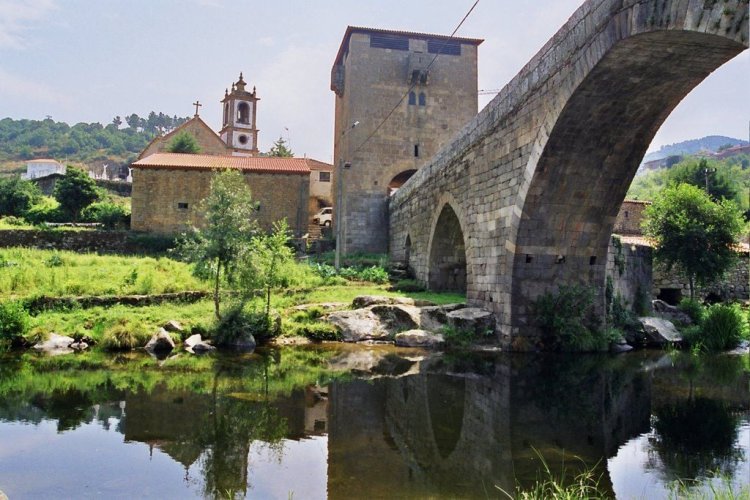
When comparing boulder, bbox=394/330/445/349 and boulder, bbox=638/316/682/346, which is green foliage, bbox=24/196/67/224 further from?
boulder, bbox=638/316/682/346

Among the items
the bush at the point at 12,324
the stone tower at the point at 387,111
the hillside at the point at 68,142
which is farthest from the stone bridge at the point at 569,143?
the hillside at the point at 68,142

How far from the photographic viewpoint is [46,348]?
12.9 metres

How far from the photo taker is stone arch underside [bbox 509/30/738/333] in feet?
29.2

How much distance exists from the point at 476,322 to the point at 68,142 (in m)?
113

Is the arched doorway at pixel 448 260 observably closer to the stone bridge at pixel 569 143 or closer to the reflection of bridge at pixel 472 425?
the stone bridge at pixel 569 143

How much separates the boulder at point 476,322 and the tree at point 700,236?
309 inches

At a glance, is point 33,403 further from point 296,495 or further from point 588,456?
point 588,456

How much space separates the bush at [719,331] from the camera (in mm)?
14109

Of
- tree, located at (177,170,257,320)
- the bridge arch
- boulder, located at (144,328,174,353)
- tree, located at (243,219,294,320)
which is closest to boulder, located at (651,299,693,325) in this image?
the bridge arch

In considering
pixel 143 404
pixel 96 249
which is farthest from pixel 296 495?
pixel 96 249

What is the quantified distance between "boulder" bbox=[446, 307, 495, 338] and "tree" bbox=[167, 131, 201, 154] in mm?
34300

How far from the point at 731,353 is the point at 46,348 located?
15.5m

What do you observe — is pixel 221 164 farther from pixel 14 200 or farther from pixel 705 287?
pixel 705 287

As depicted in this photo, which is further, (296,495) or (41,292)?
(41,292)
